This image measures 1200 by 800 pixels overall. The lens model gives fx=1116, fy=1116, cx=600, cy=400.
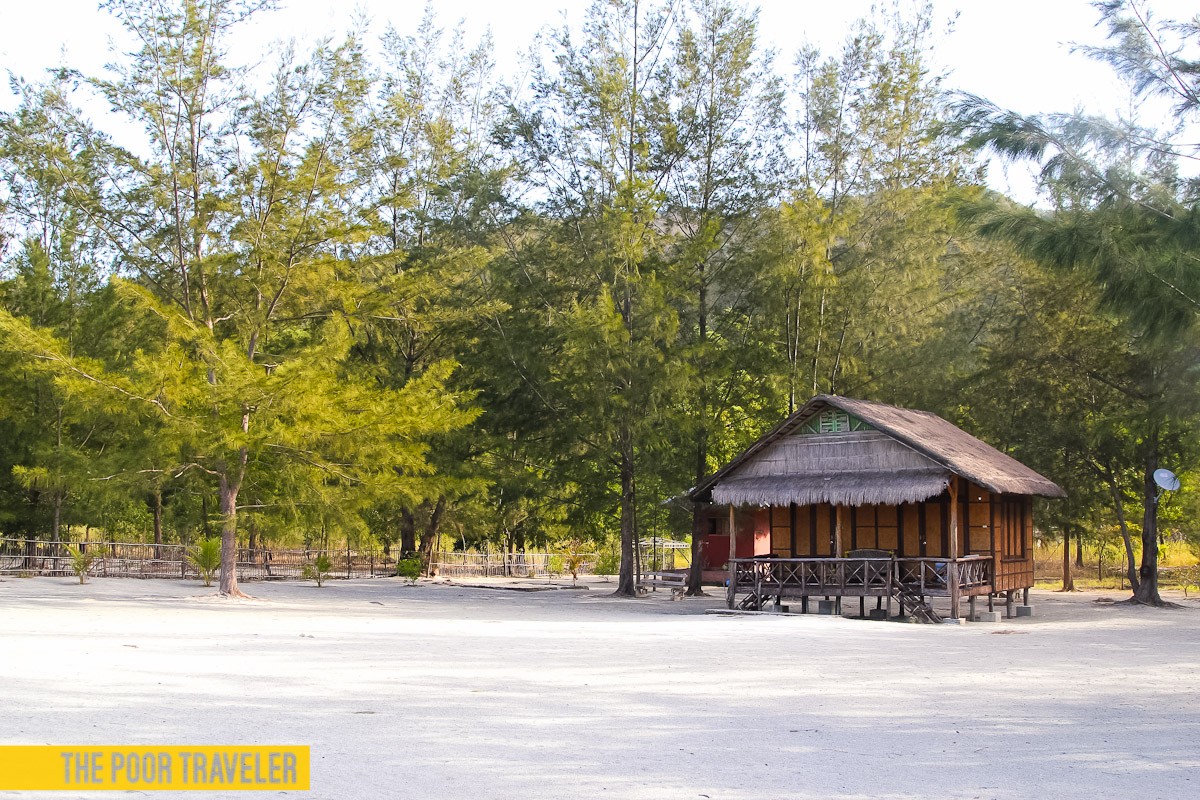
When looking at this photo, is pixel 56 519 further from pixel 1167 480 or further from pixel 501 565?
pixel 1167 480

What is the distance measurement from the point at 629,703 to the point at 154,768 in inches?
173

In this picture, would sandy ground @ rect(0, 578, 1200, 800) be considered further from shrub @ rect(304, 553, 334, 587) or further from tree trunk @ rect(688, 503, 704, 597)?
shrub @ rect(304, 553, 334, 587)

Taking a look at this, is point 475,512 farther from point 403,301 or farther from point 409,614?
point 409,614

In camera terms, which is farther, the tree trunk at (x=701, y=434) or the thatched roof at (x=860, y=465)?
the tree trunk at (x=701, y=434)

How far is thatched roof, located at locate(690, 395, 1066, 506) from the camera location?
843 inches

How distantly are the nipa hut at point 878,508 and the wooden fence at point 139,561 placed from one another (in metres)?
16.8

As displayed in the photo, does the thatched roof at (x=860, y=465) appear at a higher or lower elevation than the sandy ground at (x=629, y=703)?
higher

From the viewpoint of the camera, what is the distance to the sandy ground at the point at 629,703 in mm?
7309

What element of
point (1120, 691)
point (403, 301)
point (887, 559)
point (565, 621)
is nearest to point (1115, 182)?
point (1120, 691)

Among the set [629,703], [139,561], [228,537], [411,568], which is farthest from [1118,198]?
[139,561]

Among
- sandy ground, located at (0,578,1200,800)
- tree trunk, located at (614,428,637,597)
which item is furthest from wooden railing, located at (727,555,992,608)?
tree trunk, located at (614,428,637,597)

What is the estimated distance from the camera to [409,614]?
21.4m

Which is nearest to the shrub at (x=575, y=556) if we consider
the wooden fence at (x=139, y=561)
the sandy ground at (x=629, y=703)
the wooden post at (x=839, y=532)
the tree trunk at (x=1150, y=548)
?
the wooden fence at (x=139, y=561)

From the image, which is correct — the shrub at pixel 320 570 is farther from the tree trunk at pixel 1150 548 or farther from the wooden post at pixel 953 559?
the tree trunk at pixel 1150 548
